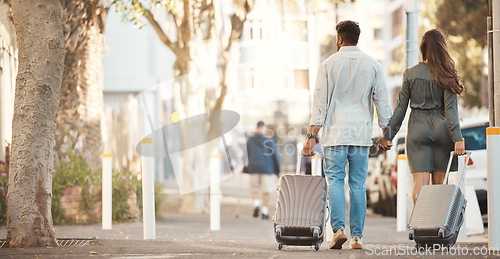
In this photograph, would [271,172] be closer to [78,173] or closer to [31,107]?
[78,173]

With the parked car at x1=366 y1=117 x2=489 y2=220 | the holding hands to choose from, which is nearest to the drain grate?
the holding hands

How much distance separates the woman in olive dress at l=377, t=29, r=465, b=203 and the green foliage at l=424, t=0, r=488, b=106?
2309cm

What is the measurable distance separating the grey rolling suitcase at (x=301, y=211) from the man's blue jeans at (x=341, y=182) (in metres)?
0.13

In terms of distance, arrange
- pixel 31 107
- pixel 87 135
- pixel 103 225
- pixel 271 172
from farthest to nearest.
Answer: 1. pixel 271 172
2. pixel 87 135
3. pixel 103 225
4. pixel 31 107

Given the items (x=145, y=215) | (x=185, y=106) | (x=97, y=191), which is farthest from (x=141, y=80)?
(x=145, y=215)

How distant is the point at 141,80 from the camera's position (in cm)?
3431

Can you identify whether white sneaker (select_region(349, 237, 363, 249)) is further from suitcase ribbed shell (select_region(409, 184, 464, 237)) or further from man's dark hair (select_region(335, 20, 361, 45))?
man's dark hair (select_region(335, 20, 361, 45))

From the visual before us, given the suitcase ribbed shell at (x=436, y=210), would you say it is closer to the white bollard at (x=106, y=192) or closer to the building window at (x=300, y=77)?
the white bollard at (x=106, y=192)

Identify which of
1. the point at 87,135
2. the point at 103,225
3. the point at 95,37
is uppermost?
the point at 95,37

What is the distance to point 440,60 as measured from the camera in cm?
714

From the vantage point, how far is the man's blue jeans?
7289mm

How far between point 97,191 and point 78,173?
0.46m

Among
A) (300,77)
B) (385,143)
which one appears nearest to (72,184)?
(385,143)

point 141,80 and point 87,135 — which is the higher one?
point 141,80
